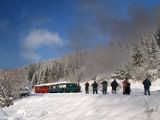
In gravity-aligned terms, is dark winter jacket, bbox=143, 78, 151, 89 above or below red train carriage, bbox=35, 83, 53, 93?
below

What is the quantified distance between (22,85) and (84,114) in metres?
41.3

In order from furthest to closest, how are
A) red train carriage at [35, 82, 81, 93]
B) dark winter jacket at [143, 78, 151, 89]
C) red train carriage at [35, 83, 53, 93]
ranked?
red train carriage at [35, 83, 53, 93] → red train carriage at [35, 82, 81, 93] → dark winter jacket at [143, 78, 151, 89]

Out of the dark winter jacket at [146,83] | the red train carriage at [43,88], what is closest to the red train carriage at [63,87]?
the red train carriage at [43,88]

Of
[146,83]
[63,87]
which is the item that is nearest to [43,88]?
[63,87]

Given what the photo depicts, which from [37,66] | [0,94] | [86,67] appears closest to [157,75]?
[86,67]

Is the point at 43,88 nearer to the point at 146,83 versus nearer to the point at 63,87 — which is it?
the point at 63,87

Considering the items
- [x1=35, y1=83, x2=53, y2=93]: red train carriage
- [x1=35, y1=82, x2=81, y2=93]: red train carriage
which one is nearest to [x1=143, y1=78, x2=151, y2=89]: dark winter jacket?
[x1=35, y1=82, x2=81, y2=93]: red train carriage

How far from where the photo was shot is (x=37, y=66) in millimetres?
199125

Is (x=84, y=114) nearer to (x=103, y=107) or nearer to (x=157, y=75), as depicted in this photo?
(x=103, y=107)

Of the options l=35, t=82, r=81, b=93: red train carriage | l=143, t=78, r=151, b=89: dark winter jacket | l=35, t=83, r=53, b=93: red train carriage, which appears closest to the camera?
l=143, t=78, r=151, b=89: dark winter jacket

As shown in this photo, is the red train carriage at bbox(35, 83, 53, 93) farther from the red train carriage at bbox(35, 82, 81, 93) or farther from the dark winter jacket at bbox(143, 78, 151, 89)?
the dark winter jacket at bbox(143, 78, 151, 89)

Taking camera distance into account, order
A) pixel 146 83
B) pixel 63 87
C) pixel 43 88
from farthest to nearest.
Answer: pixel 43 88
pixel 63 87
pixel 146 83

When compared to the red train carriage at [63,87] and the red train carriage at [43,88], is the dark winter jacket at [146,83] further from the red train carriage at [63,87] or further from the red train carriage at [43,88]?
the red train carriage at [43,88]

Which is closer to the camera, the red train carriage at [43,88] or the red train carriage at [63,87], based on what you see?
the red train carriage at [63,87]
